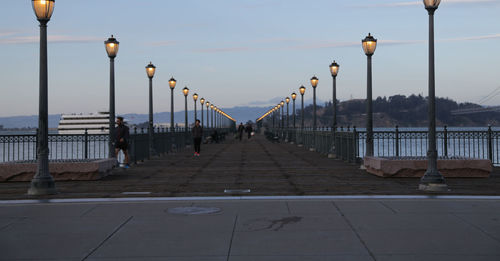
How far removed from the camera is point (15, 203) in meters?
11.2

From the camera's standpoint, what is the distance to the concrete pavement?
6711 millimetres

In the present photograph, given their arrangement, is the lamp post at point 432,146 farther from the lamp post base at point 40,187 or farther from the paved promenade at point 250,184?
the lamp post base at point 40,187

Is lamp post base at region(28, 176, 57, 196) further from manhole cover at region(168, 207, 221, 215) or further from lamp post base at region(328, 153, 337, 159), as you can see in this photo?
lamp post base at region(328, 153, 337, 159)

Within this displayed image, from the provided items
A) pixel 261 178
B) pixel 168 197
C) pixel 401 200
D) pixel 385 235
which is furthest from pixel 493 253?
pixel 261 178

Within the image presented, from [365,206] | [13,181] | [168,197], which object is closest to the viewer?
[365,206]

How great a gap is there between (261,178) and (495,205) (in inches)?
292

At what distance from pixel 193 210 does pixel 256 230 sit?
7.34ft

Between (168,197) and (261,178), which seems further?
(261,178)

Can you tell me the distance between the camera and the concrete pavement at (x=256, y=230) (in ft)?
22.0

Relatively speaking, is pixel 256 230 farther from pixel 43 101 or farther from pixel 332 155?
pixel 332 155

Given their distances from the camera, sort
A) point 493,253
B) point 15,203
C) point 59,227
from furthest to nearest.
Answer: point 15,203
point 59,227
point 493,253

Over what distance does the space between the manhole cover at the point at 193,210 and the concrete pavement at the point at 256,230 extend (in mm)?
18

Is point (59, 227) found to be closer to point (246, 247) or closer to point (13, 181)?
point (246, 247)

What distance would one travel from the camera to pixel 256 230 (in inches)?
320
